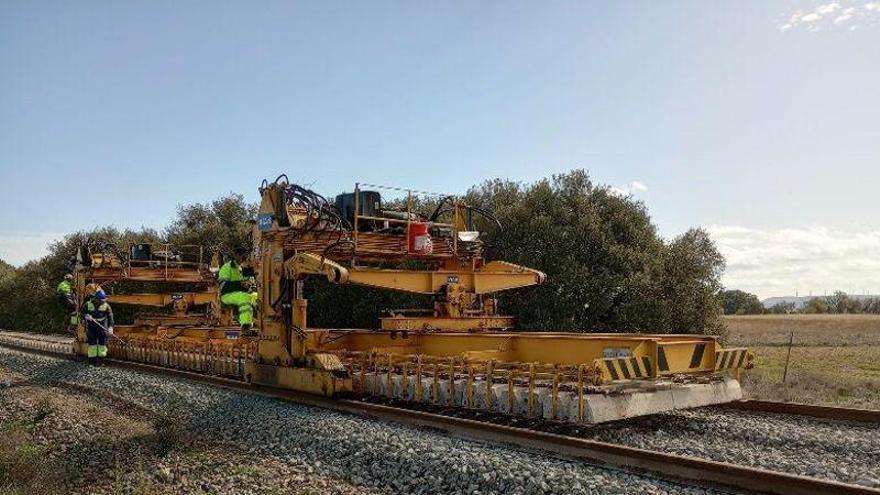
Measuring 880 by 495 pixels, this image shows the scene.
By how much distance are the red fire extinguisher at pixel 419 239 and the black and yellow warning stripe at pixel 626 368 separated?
4.54m

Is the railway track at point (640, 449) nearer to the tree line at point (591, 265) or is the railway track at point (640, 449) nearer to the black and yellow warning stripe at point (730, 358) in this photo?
the black and yellow warning stripe at point (730, 358)

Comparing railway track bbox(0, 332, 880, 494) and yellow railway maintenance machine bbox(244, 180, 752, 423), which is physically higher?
yellow railway maintenance machine bbox(244, 180, 752, 423)

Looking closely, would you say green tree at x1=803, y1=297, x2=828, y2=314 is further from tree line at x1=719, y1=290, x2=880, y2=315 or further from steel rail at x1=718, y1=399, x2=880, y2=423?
steel rail at x1=718, y1=399, x2=880, y2=423

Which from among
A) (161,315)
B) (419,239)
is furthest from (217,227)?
(419,239)

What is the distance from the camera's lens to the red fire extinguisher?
11891 millimetres

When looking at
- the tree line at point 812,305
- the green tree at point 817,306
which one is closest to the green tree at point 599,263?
the tree line at point 812,305

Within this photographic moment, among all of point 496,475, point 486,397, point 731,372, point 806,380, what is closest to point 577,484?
point 496,475

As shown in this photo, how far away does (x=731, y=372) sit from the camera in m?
10.2

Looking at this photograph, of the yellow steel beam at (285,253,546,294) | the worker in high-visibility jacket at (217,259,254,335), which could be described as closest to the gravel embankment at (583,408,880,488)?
the yellow steel beam at (285,253,546,294)

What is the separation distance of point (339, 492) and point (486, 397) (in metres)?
2.99

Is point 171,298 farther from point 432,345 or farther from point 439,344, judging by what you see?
point 439,344

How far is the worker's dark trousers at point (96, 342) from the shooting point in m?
18.4

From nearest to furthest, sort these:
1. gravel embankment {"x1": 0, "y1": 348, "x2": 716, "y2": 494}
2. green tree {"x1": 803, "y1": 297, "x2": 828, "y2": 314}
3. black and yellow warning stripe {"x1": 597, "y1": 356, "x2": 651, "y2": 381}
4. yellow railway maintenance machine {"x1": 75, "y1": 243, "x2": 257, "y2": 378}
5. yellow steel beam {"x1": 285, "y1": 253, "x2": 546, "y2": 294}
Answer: gravel embankment {"x1": 0, "y1": 348, "x2": 716, "y2": 494}
black and yellow warning stripe {"x1": 597, "y1": 356, "x2": 651, "y2": 381}
yellow steel beam {"x1": 285, "y1": 253, "x2": 546, "y2": 294}
yellow railway maintenance machine {"x1": 75, "y1": 243, "x2": 257, "y2": 378}
green tree {"x1": 803, "y1": 297, "x2": 828, "y2": 314}

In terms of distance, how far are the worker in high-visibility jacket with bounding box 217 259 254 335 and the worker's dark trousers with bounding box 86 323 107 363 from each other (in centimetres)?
655
